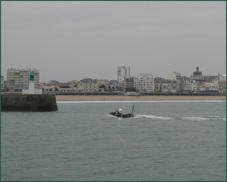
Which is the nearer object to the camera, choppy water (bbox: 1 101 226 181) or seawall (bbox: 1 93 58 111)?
choppy water (bbox: 1 101 226 181)

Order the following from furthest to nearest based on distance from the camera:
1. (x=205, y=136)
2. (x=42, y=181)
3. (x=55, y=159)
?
1. (x=205, y=136)
2. (x=55, y=159)
3. (x=42, y=181)

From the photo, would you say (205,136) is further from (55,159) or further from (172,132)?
(55,159)

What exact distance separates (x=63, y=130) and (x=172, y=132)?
10018mm

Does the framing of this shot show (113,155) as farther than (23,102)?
No

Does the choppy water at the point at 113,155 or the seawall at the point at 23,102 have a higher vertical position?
the seawall at the point at 23,102

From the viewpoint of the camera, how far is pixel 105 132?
121ft

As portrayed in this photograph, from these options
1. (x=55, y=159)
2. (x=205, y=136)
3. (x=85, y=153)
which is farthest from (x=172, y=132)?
(x=55, y=159)

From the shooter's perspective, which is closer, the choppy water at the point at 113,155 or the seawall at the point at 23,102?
the choppy water at the point at 113,155

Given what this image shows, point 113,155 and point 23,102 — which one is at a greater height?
point 23,102

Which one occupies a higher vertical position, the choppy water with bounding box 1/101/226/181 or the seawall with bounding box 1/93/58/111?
the seawall with bounding box 1/93/58/111

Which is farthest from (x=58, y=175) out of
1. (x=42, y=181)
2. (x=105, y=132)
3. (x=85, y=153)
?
(x=105, y=132)

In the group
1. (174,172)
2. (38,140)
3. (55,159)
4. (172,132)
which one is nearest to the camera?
(174,172)

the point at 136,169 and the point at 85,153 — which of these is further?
the point at 85,153

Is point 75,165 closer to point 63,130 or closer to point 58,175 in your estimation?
point 58,175
